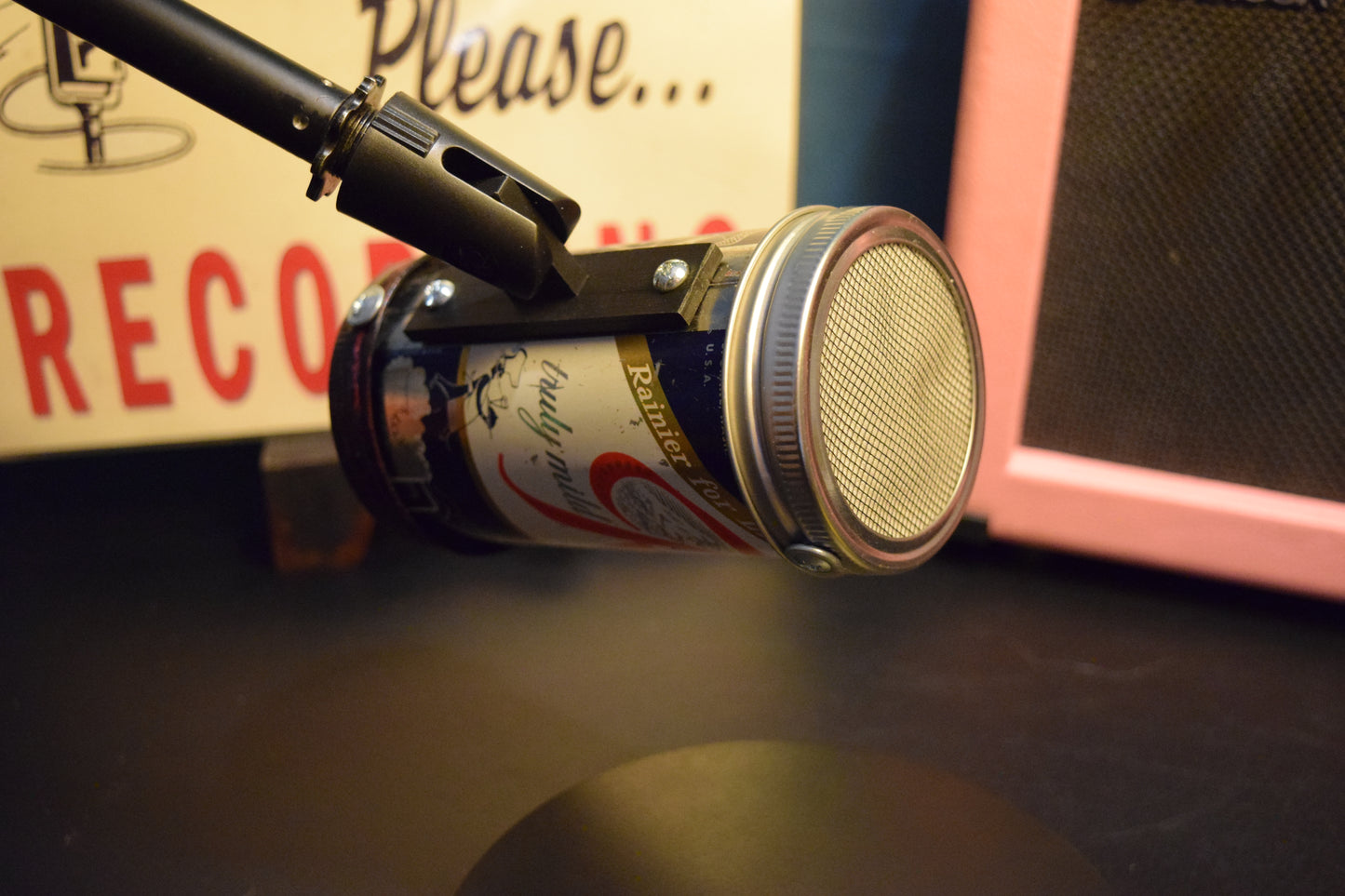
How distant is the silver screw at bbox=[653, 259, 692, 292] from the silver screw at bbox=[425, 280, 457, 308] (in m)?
0.13

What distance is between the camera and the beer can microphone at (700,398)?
1.26ft

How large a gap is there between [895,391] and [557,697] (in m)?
0.28

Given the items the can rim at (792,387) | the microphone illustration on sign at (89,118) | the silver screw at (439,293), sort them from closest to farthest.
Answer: the can rim at (792,387), the silver screw at (439,293), the microphone illustration on sign at (89,118)

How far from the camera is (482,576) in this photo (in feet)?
2.29

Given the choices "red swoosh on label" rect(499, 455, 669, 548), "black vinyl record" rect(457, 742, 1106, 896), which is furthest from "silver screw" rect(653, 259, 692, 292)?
"black vinyl record" rect(457, 742, 1106, 896)

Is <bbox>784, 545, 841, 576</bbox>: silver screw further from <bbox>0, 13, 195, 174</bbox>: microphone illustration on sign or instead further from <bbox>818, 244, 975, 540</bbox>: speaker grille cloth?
<bbox>0, 13, 195, 174</bbox>: microphone illustration on sign

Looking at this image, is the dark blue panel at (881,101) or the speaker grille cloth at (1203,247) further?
the dark blue panel at (881,101)

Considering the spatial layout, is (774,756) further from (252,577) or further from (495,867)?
(252,577)

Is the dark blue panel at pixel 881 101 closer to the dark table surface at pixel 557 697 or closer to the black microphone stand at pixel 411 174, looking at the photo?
the dark table surface at pixel 557 697

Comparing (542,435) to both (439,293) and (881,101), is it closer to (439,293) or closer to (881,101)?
(439,293)

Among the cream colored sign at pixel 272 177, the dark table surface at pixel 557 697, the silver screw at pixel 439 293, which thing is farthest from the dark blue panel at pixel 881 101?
the silver screw at pixel 439 293

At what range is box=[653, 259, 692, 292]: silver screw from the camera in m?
0.41

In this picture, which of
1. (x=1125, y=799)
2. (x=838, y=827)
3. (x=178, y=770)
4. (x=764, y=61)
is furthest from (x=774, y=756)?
(x=764, y=61)

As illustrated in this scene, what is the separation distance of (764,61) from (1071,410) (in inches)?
13.4
